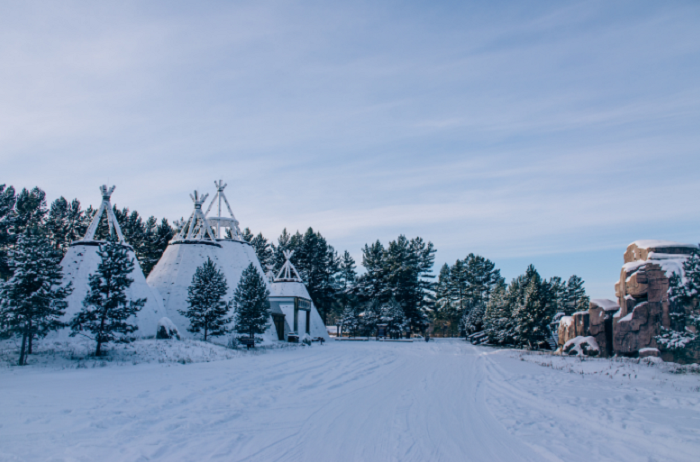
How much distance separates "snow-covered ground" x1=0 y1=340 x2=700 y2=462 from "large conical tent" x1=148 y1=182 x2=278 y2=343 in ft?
53.8

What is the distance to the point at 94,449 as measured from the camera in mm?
6906

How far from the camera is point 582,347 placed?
25062mm

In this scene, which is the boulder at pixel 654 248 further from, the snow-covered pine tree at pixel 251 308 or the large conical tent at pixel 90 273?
the large conical tent at pixel 90 273

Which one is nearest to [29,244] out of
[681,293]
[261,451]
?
[261,451]

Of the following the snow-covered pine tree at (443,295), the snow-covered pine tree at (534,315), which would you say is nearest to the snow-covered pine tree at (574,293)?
the snow-covered pine tree at (443,295)

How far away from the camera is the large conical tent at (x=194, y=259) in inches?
1282

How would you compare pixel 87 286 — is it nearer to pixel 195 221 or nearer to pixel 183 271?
pixel 183 271

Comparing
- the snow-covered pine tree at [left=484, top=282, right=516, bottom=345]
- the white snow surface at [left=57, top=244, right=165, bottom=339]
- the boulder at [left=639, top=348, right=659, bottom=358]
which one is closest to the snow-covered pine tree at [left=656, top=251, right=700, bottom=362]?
the boulder at [left=639, top=348, right=659, bottom=358]

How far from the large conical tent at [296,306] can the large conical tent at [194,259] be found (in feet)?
18.5

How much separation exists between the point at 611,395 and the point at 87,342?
71.7ft

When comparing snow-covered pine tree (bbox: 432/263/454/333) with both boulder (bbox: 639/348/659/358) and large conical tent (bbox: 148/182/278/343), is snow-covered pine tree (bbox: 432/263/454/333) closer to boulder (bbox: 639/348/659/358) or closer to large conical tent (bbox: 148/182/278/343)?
large conical tent (bbox: 148/182/278/343)

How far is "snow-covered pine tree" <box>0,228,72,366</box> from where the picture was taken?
53.4ft

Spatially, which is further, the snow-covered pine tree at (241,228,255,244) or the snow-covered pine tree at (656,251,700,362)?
the snow-covered pine tree at (241,228,255,244)

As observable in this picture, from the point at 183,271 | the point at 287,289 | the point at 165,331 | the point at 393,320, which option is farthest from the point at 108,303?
the point at 393,320
